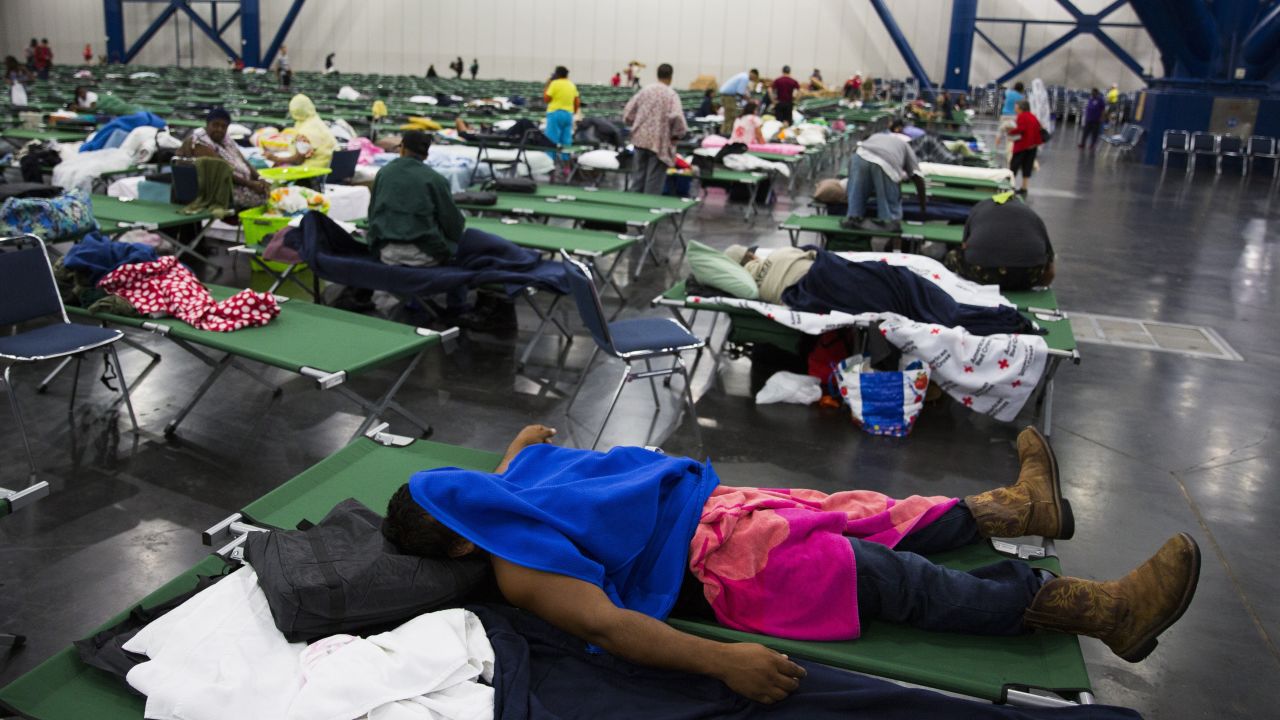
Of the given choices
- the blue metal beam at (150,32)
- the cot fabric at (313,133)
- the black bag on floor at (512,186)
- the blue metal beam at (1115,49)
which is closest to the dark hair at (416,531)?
A: the black bag on floor at (512,186)

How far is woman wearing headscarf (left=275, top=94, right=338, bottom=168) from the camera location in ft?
26.2


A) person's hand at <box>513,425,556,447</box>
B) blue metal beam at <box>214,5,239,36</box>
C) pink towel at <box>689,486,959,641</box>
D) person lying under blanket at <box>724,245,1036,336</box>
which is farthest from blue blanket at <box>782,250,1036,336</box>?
blue metal beam at <box>214,5,239,36</box>

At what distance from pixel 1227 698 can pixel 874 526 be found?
110 centimetres

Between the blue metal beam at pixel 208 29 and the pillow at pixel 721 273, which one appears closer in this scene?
the pillow at pixel 721 273

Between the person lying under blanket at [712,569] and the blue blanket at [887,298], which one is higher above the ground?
the blue blanket at [887,298]

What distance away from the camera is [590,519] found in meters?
1.98

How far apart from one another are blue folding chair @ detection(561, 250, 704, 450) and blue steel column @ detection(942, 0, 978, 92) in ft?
80.1

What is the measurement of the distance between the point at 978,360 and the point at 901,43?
80.4 ft

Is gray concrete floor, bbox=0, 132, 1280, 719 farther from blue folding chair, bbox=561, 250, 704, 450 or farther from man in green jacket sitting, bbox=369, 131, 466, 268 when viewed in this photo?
man in green jacket sitting, bbox=369, 131, 466, 268

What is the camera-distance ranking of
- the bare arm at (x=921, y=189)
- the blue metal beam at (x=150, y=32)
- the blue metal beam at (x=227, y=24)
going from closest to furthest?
the bare arm at (x=921, y=189) < the blue metal beam at (x=227, y=24) < the blue metal beam at (x=150, y=32)

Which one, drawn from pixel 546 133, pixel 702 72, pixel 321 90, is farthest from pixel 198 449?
pixel 702 72

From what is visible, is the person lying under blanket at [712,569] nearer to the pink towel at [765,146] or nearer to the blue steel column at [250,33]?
the pink towel at [765,146]

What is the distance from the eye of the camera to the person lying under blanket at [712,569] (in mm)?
1875

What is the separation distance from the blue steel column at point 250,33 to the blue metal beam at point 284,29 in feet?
1.10
